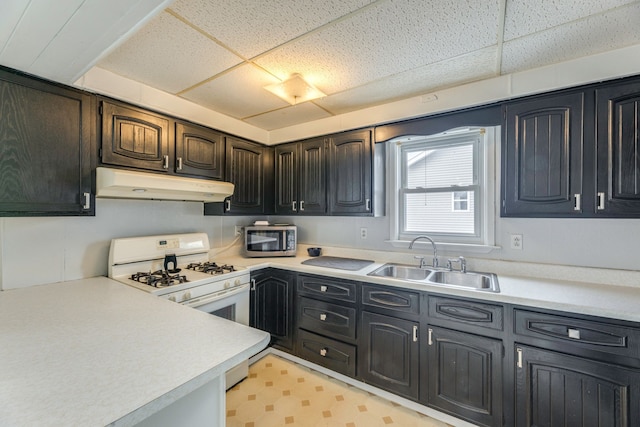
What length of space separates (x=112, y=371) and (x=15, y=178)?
1.40 metres

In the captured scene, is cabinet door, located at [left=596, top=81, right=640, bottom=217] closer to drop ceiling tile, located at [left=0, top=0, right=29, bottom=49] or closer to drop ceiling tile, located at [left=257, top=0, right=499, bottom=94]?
drop ceiling tile, located at [left=257, top=0, right=499, bottom=94]

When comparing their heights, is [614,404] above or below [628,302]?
below

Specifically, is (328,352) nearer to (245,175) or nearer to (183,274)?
(183,274)

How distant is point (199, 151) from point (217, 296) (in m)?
1.23

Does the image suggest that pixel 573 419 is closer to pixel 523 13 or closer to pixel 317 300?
pixel 317 300

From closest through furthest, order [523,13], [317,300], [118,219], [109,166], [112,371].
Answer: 1. [112,371]
2. [523,13]
3. [109,166]
4. [118,219]
5. [317,300]

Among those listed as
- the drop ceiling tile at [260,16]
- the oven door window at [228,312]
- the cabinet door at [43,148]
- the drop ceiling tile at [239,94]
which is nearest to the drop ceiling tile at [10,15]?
the cabinet door at [43,148]

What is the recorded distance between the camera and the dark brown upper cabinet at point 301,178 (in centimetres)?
270

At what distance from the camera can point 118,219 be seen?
82.0 inches

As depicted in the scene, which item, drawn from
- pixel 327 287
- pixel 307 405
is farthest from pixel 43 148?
pixel 307 405

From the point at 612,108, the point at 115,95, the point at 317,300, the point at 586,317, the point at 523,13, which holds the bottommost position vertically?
the point at 317,300

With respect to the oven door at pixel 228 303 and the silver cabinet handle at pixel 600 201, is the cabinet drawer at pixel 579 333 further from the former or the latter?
the oven door at pixel 228 303

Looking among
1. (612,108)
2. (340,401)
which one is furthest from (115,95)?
(612,108)

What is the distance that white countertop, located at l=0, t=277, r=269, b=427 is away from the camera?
0.65 metres
